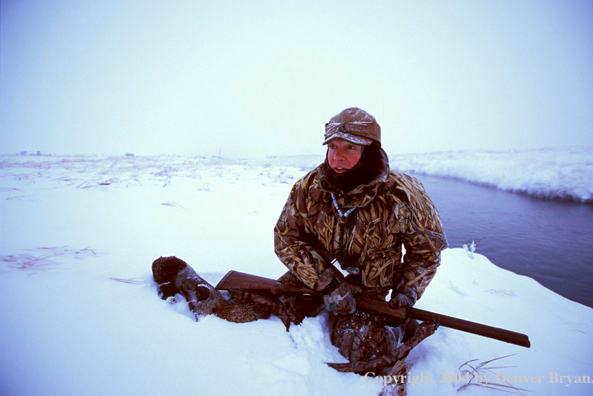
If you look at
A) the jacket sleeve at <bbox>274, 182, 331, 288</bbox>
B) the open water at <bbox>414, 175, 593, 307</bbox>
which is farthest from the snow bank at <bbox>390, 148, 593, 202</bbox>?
the jacket sleeve at <bbox>274, 182, 331, 288</bbox>

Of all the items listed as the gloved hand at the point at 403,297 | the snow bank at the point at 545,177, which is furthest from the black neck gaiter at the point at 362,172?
the snow bank at the point at 545,177

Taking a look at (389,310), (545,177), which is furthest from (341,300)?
(545,177)

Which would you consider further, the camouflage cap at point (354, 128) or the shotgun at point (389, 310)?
the camouflage cap at point (354, 128)

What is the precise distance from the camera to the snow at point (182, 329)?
118cm

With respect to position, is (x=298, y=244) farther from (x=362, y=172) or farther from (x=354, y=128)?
(x=354, y=128)

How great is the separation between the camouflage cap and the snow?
1533 millimetres

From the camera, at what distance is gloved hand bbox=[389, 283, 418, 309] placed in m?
1.71

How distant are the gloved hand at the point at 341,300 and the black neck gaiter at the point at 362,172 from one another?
2.61 feet

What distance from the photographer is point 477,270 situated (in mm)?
3600

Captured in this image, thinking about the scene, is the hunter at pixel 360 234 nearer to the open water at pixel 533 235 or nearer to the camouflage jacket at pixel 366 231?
the camouflage jacket at pixel 366 231

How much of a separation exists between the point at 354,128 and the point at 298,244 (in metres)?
1.07

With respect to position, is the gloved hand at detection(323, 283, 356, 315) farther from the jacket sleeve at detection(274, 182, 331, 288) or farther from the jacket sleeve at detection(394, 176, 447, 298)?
the jacket sleeve at detection(394, 176, 447, 298)

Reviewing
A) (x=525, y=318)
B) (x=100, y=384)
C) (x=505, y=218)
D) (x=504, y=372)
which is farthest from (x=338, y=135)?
(x=505, y=218)

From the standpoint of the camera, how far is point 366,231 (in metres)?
1.81
